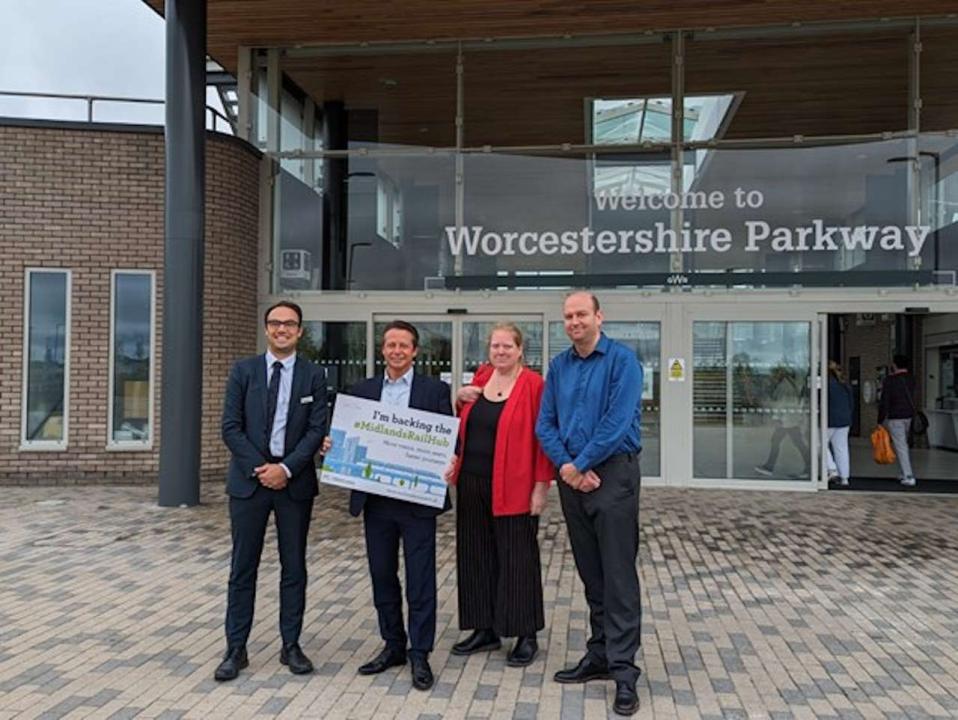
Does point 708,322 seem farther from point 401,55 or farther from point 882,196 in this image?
point 401,55

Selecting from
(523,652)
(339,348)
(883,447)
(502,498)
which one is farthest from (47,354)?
(883,447)

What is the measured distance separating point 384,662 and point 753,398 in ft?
24.8

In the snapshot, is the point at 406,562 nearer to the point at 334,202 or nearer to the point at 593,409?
the point at 593,409

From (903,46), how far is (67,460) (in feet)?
38.1

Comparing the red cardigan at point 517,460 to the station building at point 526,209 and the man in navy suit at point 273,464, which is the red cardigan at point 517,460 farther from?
the station building at point 526,209

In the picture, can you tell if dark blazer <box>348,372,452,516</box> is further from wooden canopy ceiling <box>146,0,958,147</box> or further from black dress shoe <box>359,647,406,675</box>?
wooden canopy ceiling <box>146,0,958,147</box>

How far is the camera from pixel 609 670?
393 cm

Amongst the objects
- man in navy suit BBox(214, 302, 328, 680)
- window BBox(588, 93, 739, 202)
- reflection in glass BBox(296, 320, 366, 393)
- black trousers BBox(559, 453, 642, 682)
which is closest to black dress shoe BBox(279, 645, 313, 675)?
man in navy suit BBox(214, 302, 328, 680)

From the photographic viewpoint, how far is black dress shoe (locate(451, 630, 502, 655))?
14.5ft

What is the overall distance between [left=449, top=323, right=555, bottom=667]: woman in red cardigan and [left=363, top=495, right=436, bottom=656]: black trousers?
290 mm

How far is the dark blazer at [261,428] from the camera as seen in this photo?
4043mm

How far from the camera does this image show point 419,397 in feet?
13.8

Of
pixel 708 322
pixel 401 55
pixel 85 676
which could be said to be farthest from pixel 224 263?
pixel 85 676

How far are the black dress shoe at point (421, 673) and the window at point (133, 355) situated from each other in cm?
720
